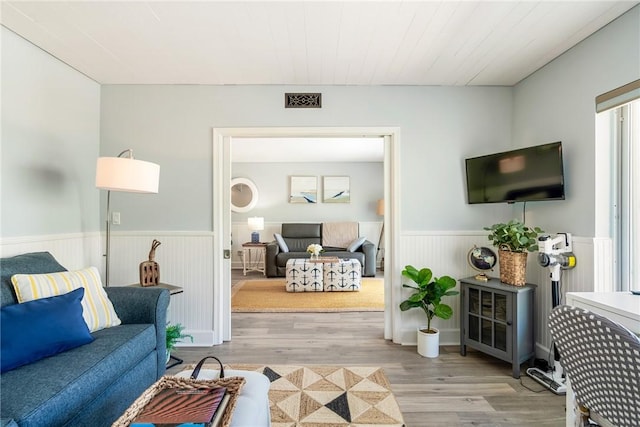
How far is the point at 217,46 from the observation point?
2152 millimetres

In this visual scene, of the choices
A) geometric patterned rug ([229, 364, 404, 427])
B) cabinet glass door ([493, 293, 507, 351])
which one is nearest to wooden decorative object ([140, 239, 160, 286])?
geometric patterned rug ([229, 364, 404, 427])

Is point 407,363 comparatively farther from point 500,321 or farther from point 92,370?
point 92,370

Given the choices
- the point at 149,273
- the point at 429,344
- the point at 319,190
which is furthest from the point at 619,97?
the point at 319,190

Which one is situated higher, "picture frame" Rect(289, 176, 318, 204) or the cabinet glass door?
"picture frame" Rect(289, 176, 318, 204)

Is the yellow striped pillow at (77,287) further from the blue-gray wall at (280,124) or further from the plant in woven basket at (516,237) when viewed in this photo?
the plant in woven basket at (516,237)

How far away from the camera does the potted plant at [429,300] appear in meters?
2.52

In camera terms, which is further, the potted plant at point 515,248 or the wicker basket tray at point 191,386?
the potted plant at point 515,248

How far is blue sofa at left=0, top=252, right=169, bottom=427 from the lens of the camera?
1144 mm

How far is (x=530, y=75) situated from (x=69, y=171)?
13.2ft

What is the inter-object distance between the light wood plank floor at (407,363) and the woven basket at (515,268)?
691 millimetres

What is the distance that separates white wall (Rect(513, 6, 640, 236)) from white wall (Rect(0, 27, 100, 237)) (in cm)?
389

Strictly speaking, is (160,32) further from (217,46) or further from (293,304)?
(293,304)

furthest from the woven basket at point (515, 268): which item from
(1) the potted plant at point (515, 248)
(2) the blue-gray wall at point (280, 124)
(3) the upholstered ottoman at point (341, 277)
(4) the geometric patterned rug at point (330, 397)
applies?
(3) the upholstered ottoman at point (341, 277)

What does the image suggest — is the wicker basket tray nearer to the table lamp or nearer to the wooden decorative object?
the wooden decorative object
